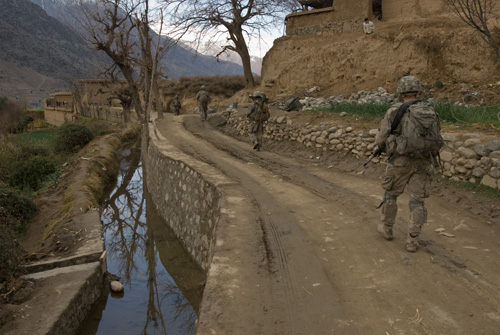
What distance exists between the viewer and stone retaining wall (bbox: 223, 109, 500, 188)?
583 cm

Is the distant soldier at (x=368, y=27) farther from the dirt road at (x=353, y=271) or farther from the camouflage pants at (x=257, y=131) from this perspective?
the dirt road at (x=353, y=271)

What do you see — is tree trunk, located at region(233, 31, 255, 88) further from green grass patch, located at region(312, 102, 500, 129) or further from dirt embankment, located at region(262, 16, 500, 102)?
green grass patch, located at region(312, 102, 500, 129)

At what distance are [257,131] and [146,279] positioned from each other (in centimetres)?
533

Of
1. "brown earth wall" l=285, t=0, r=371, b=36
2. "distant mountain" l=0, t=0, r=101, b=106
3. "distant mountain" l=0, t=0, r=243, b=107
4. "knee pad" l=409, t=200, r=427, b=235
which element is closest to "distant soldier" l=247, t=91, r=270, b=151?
"knee pad" l=409, t=200, r=427, b=235

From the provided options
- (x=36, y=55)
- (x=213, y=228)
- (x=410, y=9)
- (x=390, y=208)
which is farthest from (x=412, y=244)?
(x=36, y=55)

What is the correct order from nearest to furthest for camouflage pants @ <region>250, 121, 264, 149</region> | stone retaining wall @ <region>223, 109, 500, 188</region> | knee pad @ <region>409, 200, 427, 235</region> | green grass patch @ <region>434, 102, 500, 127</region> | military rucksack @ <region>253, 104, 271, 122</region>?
knee pad @ <region>409, 200, 427, 235</region>, stone retaining wall @ <region>223, 109, 500, 188</region>, green grass patch @ <region>434, 102, 500, 127</region>, military rucksack @ <region>253, 104, 271, 122</region>, camouflage pants @ <region>250, 121, 264, 149</region>

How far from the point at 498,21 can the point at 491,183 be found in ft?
33.8

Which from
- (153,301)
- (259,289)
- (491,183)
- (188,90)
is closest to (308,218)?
(259,289)

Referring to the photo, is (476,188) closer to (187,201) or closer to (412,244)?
(412,244)

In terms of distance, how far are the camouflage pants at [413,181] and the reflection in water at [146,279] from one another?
140 inches

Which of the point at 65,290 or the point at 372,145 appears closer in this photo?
the point at 65,290

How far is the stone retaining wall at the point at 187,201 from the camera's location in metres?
6.99

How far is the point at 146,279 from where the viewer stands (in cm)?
773

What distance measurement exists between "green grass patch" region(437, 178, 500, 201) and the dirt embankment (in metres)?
6.22
